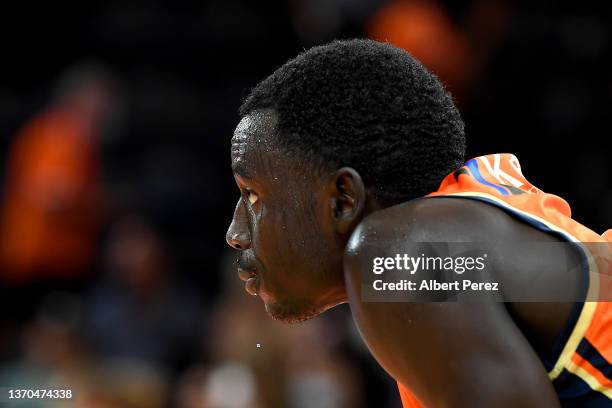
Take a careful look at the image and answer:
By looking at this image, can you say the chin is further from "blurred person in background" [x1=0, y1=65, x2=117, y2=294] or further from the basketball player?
"blurred person in background" [x1=0, y1=65, x2=117, y2=294]

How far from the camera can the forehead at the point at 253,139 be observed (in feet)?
8.40

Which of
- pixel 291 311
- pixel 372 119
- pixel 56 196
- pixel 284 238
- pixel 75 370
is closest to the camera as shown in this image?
pixel 372 119

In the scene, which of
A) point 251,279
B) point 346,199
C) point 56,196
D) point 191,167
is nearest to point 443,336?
point 346,199

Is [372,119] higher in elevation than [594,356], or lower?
higher

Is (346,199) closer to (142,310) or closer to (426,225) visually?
(426,225)

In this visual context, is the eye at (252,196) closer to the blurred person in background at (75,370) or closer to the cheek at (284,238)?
the cheek at (284,238)

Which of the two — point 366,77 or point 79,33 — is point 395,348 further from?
point 79,33

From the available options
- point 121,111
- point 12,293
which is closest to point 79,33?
point 121,111

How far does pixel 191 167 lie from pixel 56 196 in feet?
3.83

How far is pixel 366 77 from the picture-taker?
8.20ft

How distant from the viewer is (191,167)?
7.91 meters

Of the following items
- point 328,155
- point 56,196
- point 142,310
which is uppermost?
point 328,155

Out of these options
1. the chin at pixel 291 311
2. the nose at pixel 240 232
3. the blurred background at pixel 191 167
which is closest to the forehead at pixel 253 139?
the nose at pixel 240 232

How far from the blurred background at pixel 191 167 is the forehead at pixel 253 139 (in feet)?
11.2
